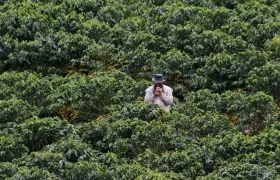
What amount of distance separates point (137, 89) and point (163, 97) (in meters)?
0.90

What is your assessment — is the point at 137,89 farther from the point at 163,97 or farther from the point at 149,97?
the point at 163,97

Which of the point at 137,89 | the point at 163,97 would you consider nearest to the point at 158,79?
the point at 163,97

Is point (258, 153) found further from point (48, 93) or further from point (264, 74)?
point (48, 93)

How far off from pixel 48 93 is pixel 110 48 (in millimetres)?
2769

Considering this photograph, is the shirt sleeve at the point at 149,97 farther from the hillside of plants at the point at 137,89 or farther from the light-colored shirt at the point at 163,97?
the hillside of plants at the point at 137,89

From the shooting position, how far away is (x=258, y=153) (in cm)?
1560

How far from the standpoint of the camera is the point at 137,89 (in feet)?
61.4

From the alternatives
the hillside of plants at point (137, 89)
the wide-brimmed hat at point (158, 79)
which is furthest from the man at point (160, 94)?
the hillside of plants at point (137, 89)

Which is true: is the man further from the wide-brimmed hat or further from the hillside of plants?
the hillside of plants

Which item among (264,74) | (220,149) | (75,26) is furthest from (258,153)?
(75,26)

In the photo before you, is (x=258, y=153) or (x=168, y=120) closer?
(x=258, y=153)

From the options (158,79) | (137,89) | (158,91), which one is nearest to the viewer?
(158,91)

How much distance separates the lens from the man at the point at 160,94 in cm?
1795

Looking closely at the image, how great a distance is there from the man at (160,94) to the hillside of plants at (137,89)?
0.24 metres
